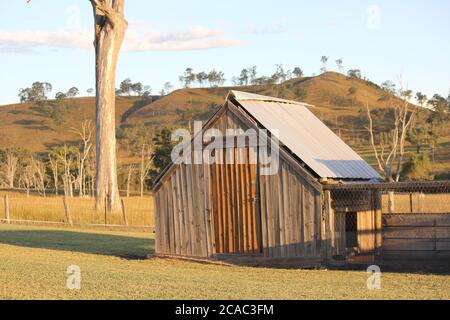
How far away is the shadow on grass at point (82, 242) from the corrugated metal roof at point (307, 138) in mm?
6130

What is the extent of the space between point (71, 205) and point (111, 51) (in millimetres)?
8305

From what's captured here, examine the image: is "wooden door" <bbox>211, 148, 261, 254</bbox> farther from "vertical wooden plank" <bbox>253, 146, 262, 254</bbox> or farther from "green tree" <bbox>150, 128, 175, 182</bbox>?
"green tree" <bbox>150, 128, 175, 182</bbox>

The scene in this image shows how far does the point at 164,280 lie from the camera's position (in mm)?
18453

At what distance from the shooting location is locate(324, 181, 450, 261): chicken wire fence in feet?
71.1

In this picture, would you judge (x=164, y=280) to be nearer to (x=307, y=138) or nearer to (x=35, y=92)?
(x=307, y=138)

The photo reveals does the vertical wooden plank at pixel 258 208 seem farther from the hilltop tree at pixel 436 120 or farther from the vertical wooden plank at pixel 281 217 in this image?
the hilltop tree at pixel 436 120

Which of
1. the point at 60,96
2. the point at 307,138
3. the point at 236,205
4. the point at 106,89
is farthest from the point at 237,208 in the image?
the point at 60,96

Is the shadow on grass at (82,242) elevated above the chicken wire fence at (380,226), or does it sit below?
below

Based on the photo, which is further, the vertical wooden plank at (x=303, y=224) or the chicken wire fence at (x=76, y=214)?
the chicken wire fence at (x=76, y=214)

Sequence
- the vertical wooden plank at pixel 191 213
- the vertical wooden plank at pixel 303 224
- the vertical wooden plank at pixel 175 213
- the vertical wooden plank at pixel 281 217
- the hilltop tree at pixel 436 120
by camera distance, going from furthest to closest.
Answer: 1. the hilltop tree at pixel 436 120
2. the vertical wooden plank at pixel 175 213
3. the vertical wooden plank at pixel 191 213
4. the vertical wooden plank at pixel 281 217
5. the vertical wooden plank at pixel 303 224

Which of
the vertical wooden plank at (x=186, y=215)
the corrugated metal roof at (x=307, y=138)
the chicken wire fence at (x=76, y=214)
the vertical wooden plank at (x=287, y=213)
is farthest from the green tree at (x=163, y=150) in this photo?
the vertical wooden plank at (x=287, y=213)

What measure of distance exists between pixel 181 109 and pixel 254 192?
118488mm

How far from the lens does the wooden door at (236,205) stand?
23.4 m
